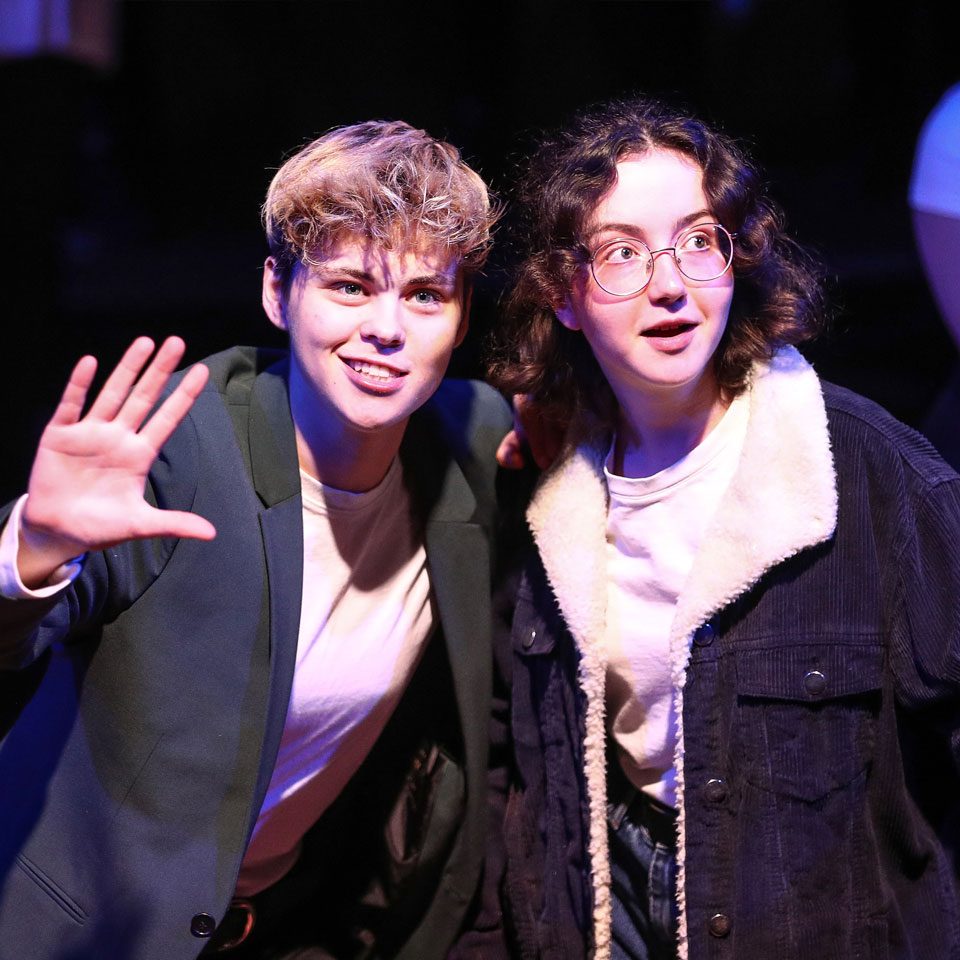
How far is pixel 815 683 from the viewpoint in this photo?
1645 mm

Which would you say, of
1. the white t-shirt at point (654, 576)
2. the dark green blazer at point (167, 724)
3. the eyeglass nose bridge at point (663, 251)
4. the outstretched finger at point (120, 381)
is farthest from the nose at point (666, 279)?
the outstretched finger at point (120, 381)

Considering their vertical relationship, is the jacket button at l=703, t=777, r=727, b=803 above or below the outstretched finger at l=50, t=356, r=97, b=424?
below

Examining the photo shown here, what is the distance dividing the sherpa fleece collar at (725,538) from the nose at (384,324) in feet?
1.23

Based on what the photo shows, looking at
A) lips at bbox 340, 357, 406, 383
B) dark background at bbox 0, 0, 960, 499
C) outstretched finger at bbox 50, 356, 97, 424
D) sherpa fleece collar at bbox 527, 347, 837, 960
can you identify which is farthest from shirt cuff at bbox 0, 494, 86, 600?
dark background at bbox 0, 0, 960, 499

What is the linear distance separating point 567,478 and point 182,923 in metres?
0.84

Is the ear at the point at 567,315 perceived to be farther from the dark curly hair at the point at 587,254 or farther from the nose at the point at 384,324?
the nose at the point at 384,324

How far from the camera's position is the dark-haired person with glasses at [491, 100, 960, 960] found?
1.64m

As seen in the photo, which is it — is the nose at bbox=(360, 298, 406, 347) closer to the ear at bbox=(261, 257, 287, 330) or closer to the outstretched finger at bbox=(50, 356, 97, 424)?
the ear at bbox=(261, 257, 287, 330)

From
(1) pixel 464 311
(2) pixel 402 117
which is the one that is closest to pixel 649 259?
(1) pixel 464 311

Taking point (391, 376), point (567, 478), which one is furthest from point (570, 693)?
point (391, 376)

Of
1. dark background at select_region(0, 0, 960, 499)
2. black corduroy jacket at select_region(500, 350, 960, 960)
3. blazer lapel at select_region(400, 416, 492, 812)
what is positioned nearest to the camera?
black corduroy jacket at select_region(500, 350, 960, 960)

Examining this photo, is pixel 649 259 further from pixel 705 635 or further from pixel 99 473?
pixel 99 473

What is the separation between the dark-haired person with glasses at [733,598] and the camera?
164cm

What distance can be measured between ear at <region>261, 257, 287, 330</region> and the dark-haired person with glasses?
0.37 meters
